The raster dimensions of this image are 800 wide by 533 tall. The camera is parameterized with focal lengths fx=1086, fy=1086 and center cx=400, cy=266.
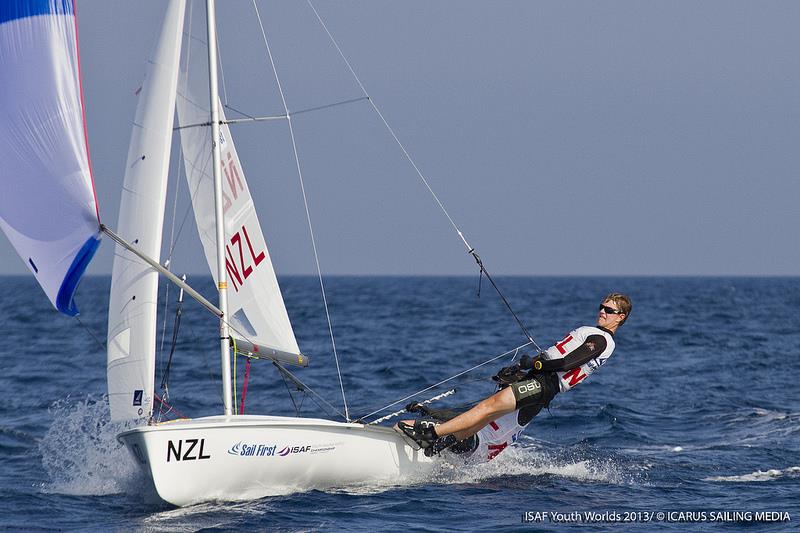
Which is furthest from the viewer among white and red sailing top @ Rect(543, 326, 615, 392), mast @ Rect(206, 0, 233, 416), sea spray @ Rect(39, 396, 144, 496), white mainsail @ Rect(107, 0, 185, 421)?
white and red sailing top @ Rect(543, 326, 615, 392)

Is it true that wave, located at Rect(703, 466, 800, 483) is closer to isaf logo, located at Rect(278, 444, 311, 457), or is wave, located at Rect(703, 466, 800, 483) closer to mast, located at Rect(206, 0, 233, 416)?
isaf logo, located at Rect(278, 444, 311, 457)

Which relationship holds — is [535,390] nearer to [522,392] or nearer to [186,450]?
[522,392]

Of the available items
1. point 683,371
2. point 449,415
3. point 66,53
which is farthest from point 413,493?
point 683,371

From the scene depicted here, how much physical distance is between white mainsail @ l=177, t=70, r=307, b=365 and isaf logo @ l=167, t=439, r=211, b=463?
3.70 feet

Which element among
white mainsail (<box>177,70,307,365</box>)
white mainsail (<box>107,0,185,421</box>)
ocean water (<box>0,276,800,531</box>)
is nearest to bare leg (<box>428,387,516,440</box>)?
ocean water (<box>0,276,800,531</box>)

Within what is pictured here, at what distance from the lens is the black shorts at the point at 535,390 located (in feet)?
28.0

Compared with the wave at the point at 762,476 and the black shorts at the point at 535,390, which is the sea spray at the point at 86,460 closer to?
the black shorts at the point at 535,390

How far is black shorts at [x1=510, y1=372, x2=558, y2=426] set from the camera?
855 centimetres

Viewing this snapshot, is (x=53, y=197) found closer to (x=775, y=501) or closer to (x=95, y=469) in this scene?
(x=95, y=469)

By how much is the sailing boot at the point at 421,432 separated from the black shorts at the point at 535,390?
70 centimetres

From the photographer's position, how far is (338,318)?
104 feet

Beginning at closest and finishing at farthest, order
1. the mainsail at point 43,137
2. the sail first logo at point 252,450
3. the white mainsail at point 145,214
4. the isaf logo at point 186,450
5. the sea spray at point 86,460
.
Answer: the mainsail at point 43,137, the isaf logo at point 186,450, the sail first logo at point 252,450, the white mainsail at point 145,214, the sea spray at point 86,460

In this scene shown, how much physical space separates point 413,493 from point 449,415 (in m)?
0.91

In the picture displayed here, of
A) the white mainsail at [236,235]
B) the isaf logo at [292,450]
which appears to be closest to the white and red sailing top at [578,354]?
the isaf logo at [292,450]
